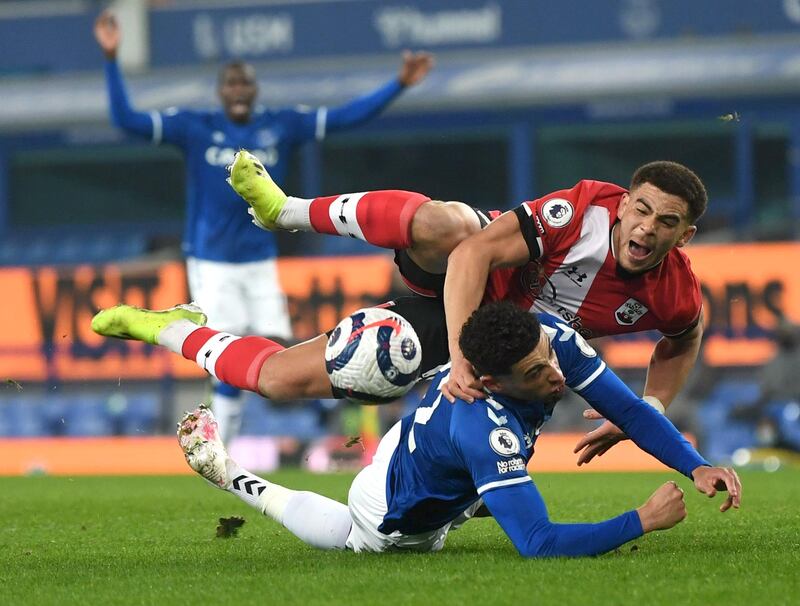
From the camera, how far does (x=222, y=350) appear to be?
6.20 m

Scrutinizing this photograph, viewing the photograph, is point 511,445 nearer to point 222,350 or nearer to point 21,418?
point 222,350

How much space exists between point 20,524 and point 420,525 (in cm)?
255

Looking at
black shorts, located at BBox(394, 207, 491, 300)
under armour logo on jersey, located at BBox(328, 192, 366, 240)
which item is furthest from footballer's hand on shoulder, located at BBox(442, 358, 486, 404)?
under armour logo on jersey, located at BBox(328, 192, 366, 240)

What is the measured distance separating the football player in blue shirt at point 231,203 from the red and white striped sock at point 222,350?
3.63m

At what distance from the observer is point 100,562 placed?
17.7 ft

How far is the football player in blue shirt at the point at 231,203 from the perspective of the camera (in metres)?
10.1

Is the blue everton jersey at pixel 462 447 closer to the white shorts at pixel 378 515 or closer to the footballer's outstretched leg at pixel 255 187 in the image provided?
the white shorts at pixel 378 515

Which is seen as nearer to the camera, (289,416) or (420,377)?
(420,377)

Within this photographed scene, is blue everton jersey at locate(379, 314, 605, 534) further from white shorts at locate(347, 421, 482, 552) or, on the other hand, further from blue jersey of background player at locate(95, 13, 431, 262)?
blue jersey of background player at locate(95, 13, 431, 262)

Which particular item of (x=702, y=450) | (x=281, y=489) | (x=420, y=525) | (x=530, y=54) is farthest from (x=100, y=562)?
(x=530, y=54)

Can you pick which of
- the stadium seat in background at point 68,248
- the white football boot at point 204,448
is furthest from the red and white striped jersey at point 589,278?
the stadium seat in background at point 68,248

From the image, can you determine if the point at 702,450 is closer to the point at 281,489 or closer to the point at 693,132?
the point at 693,132

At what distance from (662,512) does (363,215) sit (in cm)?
195

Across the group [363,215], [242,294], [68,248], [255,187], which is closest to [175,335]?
[255,187]
